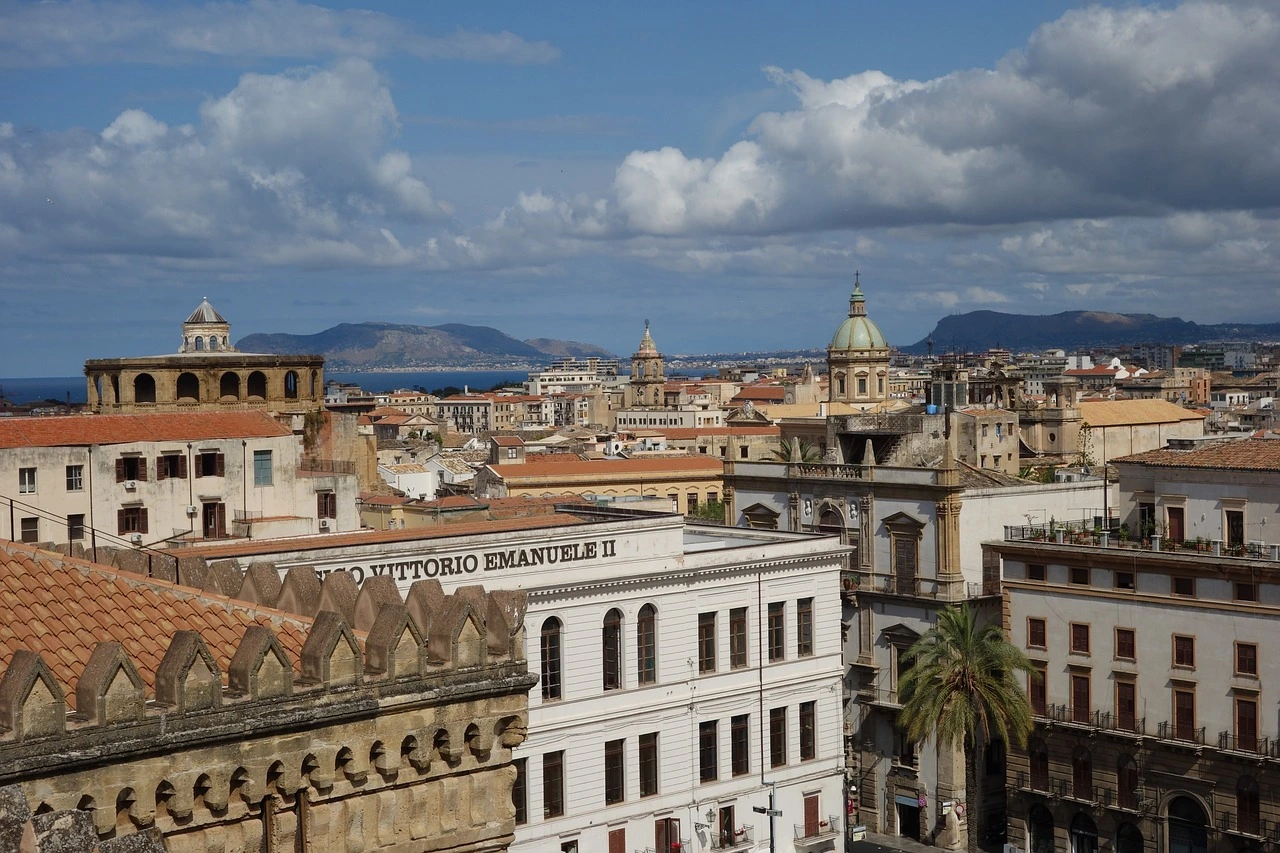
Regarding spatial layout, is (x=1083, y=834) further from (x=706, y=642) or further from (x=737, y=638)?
(x=706, y=642)

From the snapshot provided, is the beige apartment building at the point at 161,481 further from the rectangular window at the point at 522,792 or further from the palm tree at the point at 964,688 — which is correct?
the palm tree at the point at 964,688

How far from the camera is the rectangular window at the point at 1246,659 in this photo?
172ft

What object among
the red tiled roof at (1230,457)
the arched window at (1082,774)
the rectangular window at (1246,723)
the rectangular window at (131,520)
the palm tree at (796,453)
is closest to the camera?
the rectangular window at (1246,723)

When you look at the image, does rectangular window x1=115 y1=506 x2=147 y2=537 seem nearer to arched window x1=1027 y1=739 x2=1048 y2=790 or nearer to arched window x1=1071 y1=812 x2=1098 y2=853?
arched window x1=1027 y1=739 x2=1048 y2=790

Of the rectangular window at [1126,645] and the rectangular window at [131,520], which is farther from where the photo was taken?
the rectangular window at [1126,645]

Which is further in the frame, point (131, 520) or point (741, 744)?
point (131, 520)

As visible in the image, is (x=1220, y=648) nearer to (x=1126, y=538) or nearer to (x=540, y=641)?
(x=1126, y=538)

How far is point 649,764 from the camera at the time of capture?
1938 inches

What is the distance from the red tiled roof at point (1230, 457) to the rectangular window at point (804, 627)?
1397cm

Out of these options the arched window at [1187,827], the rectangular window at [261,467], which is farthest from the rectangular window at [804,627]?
the rectangular window at [261,467]

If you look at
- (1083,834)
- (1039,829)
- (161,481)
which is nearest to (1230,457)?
(1083,834)

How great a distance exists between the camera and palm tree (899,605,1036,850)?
54969mm

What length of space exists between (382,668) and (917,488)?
48.1 meters

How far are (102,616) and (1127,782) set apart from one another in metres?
44.8
